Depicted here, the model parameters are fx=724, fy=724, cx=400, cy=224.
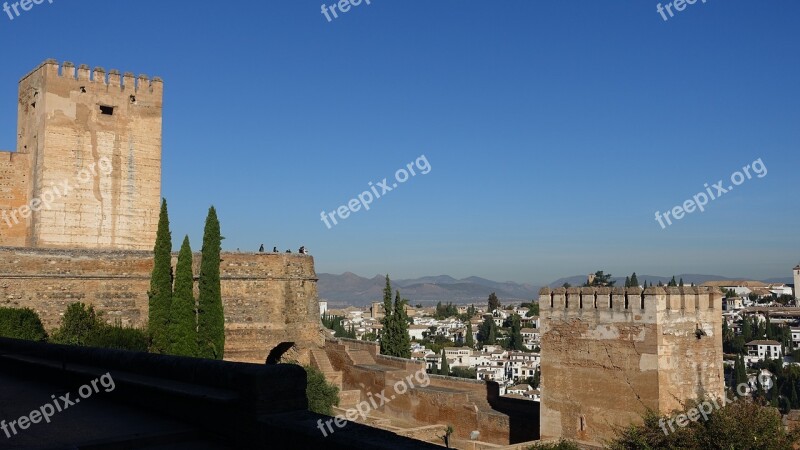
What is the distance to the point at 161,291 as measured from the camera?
2208 cm

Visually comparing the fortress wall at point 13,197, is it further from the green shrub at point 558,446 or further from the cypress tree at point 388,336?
the green shrub at point 558,446

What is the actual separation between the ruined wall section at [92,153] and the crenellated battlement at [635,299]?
628 inches

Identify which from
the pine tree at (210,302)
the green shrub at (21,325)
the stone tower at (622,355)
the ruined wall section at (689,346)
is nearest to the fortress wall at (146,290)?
the pine tree at (210,302)

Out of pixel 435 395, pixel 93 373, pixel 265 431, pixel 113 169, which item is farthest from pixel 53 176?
pixel 265 431

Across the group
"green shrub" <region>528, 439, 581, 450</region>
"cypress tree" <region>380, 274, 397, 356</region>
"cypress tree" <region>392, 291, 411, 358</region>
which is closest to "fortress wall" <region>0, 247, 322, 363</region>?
"cypress tree" <region>392, 291, 411, 358</region>

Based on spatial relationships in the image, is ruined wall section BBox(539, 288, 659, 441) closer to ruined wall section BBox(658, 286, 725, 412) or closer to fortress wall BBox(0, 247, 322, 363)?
ruined wall section BBox(658, 286, 725, 412)

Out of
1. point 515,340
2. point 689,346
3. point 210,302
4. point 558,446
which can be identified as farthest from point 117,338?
point 515,340

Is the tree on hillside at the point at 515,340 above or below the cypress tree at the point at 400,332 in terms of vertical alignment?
below

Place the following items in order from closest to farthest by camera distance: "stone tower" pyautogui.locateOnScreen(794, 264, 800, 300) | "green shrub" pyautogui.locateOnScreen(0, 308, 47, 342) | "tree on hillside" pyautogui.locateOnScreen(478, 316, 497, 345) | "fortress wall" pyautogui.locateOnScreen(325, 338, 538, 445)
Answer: "green shrub" pyautogui.locateOnScreen(0, 308, 47, 342) < "fortress wall" pyautogui.locateOnScreen(325, 338, 538, 445) < "tree on hillside" pyautogui.locateOnScreen(478, 316, 497, 345) < "stone tower" pyautogui.locateOnScreen(794, 264, 800, 300)

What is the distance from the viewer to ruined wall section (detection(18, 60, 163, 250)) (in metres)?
23.9

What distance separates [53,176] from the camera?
23781 mm

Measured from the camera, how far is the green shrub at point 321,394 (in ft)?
67.0

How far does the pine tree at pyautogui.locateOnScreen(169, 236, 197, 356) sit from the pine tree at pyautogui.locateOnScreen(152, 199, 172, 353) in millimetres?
210

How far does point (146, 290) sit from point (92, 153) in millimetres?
5371
